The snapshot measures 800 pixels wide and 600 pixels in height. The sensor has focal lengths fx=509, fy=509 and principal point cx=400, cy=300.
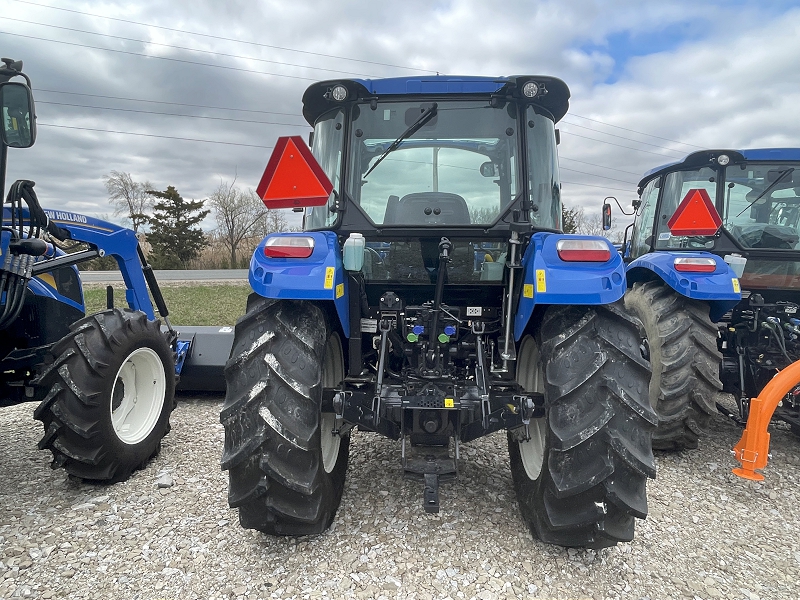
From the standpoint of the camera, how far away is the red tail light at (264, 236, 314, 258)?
7.66 feet

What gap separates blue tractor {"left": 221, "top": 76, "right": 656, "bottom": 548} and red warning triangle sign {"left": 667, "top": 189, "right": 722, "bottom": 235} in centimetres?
179

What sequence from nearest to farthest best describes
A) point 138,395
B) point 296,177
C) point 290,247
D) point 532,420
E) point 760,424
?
point 290,247, point 296,177, point 532,420, point 760,424, point 138,395

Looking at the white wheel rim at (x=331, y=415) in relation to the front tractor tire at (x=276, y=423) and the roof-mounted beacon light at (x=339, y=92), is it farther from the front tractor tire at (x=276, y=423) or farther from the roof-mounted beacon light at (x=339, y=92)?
the roof-mounted beacon light at (x=339, y=92)

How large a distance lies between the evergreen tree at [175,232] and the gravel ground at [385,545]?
91.2 ft

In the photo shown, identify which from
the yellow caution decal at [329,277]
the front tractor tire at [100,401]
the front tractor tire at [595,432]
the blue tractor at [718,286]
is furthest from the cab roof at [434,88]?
the front tractor tire at [100,401]

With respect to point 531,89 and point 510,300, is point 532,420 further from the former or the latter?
point 531,89

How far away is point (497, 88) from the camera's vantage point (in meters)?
2.72

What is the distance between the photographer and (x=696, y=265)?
11.8 ft

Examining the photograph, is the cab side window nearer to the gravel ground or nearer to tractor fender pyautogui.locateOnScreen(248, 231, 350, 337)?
the gravel ground

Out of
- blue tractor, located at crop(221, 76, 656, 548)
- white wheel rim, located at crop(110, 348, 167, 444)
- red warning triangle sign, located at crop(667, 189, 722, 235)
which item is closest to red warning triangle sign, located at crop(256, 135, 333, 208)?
blue tractor, located at crop(221, 76, 656, 548)

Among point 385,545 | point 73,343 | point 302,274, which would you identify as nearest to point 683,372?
point 385,545

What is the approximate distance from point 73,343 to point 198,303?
8916mm

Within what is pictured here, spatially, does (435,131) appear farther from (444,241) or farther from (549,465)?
(549,465)

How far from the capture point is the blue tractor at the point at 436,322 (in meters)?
2.15
